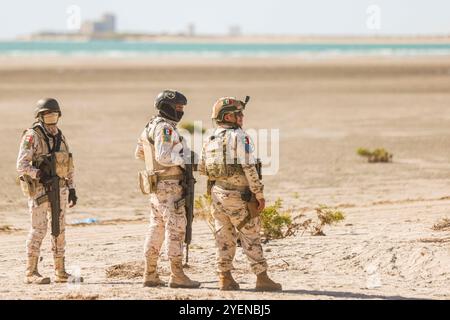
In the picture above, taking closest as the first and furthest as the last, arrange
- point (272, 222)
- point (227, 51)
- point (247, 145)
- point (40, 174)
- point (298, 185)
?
point (247, 145) < point (40, 174) < point (272, 222) < point (298, 185) < point (227, 51)

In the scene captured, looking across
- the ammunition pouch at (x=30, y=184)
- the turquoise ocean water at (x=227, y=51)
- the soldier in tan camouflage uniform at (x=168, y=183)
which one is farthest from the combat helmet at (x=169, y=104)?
the turquoise ocean water at (x=227, y=51)

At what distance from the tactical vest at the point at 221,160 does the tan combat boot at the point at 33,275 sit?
204 cm

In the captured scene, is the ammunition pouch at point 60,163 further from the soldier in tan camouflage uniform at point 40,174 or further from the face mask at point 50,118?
the face mask at point 50,118

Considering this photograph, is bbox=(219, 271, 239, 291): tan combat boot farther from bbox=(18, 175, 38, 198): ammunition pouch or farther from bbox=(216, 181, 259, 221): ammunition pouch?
bbox=(18, 175, 38, 198): ammunition pouch

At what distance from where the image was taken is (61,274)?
402 inches

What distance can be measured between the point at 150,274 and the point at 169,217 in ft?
2.01

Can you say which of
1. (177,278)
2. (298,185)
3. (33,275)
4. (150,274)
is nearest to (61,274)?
(33,275)

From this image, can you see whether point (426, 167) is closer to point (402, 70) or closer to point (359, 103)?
point (359, 103)

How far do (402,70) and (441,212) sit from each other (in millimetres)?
46086

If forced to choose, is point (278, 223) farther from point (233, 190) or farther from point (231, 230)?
point (233, 190)

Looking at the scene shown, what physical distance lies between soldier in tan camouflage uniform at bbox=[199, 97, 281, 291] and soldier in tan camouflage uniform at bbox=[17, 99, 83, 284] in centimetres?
157

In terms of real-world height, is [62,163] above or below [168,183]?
above

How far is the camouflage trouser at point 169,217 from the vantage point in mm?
9641
